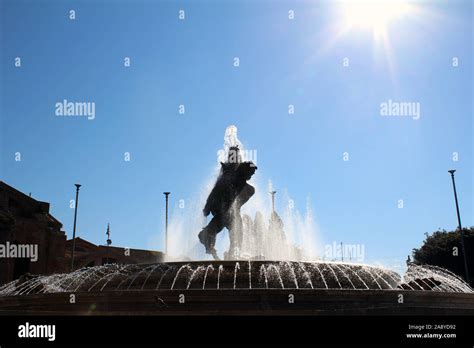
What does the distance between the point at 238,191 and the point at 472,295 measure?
8758 millimetres

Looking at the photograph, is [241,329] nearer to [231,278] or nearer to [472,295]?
[231,278]

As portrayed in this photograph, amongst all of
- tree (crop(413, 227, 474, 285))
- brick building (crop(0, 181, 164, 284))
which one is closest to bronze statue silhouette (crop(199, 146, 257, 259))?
brick building (crop(0, 181, 164, 284))

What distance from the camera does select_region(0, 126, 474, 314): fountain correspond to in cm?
894

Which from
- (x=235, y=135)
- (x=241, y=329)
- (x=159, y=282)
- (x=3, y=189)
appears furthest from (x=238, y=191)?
(x=3, y=189)

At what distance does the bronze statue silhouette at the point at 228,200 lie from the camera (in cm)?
1759

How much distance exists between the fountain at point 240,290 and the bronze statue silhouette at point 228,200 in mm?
5062

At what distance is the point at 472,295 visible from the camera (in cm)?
1149

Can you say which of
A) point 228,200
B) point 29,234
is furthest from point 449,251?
point 29,234

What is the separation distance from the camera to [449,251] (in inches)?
1629

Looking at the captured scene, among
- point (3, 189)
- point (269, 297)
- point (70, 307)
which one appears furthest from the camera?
point (3, 189)

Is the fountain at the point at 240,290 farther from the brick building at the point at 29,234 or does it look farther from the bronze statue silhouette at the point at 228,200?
the brick building at the point at 29,234

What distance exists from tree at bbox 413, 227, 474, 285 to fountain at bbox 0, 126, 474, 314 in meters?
29.4

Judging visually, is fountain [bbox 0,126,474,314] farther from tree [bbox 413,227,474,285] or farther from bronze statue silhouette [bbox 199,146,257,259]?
tree [bbox 413,227,474,285]

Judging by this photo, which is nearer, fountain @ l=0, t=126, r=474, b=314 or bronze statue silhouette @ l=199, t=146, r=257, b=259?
fountain @ l=0, t=126, r=474, b=314
